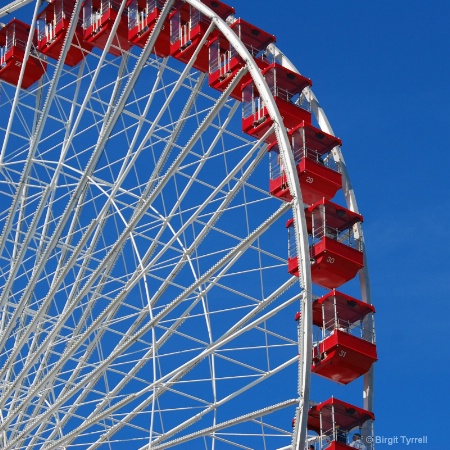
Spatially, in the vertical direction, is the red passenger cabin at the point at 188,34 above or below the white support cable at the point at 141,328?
above

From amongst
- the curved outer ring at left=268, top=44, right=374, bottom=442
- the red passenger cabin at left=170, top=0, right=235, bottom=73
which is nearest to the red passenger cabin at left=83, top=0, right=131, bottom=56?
the red passenger cabin at left=170, top=0, right=235, bottom=73

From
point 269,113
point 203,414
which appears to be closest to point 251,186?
point 269,113

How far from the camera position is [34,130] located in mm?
37000

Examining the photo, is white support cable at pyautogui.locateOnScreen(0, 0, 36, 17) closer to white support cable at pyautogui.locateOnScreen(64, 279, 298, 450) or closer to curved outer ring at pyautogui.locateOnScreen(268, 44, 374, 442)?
curved outer ring at pyautogui.locateOnScreen(268, 44, 374, 442)

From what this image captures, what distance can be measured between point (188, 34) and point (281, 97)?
2.20 meters

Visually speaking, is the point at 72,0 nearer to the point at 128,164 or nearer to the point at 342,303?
the point at 128,164

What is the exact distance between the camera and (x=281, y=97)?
1391 inches

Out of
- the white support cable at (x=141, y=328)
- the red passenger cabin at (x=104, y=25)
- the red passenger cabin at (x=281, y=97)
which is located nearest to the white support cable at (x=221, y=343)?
the white support cable at (x=141, y=328)

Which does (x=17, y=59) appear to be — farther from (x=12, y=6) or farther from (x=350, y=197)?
(x=350, y=197)

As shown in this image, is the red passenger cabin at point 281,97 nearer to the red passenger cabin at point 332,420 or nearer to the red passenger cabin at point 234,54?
the red passenger cabin at point 234,54

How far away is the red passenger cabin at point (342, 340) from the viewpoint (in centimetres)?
3297

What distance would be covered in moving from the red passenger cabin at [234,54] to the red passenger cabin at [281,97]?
43 cm

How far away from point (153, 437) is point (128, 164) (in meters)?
5.15

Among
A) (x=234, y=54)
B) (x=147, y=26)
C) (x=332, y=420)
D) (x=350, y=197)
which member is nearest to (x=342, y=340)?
(x=332, y=420)
